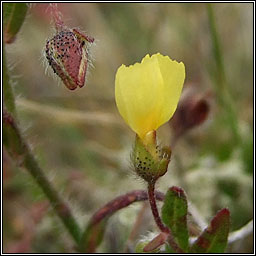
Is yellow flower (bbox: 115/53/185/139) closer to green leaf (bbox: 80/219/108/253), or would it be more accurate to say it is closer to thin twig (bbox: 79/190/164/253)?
thin twig (bbox: 79/190/164/253)

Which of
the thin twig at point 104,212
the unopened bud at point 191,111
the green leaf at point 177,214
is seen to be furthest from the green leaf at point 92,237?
the unopened bud at point 191,111

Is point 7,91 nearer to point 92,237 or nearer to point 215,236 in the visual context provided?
point 92,237

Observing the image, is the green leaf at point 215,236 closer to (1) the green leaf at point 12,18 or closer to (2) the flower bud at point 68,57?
(2) the flower bud at point 68,57

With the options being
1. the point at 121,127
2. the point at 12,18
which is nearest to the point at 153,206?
the point at 12,18

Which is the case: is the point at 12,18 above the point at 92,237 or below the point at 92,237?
above

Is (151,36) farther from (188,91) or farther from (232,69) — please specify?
(188,91)

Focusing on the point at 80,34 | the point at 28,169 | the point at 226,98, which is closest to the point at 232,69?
the point at 226,98
